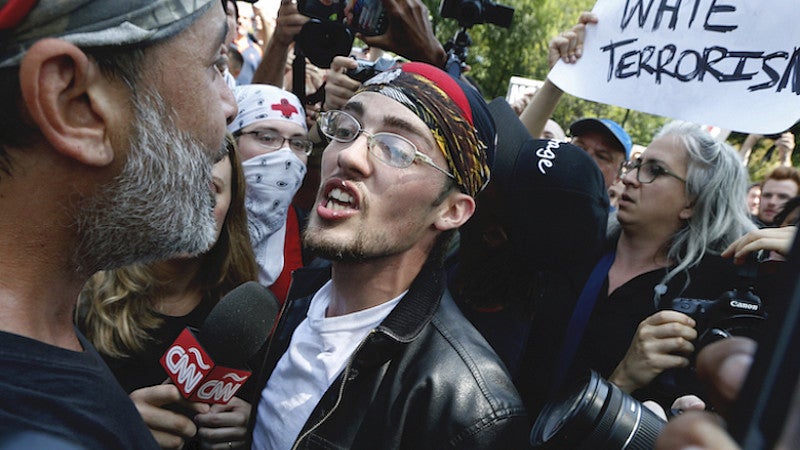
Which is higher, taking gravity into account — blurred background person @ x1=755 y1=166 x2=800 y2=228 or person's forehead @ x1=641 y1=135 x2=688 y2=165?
person's forehead @ x1=641 y1=135 x2=688 y2=165

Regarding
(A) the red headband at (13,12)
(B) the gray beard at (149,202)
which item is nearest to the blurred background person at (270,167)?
(B) the gray beard at (149,202)

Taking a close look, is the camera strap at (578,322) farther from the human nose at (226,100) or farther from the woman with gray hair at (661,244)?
the human nose at (226,100)

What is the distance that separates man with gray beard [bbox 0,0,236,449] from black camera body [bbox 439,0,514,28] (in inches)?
73.9

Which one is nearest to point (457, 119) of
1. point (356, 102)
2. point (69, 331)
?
point (356, 102)

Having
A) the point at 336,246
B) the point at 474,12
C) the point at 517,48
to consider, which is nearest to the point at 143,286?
the point at 336,246

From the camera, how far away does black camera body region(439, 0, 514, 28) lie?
2.96 m

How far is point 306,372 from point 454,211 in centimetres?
77

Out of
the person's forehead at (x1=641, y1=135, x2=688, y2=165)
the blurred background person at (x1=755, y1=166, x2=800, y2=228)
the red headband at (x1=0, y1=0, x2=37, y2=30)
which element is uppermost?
the red headband at (x1=0, y1=0, x2=37, y2=30)

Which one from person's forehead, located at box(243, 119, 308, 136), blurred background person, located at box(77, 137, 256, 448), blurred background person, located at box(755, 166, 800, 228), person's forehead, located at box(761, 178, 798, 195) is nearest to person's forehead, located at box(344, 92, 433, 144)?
blurred background person, located at box(77, 137, 256, 448)

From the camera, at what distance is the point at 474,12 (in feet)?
9.73

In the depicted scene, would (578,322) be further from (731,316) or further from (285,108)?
(285,108)

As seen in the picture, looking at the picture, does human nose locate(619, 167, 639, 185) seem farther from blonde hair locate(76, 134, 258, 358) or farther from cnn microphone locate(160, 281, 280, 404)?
cnn microphone locate(160, 281, 280, 404)

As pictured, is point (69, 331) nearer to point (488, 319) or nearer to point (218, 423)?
point (218, 423)

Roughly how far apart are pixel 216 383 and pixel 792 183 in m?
5.62
